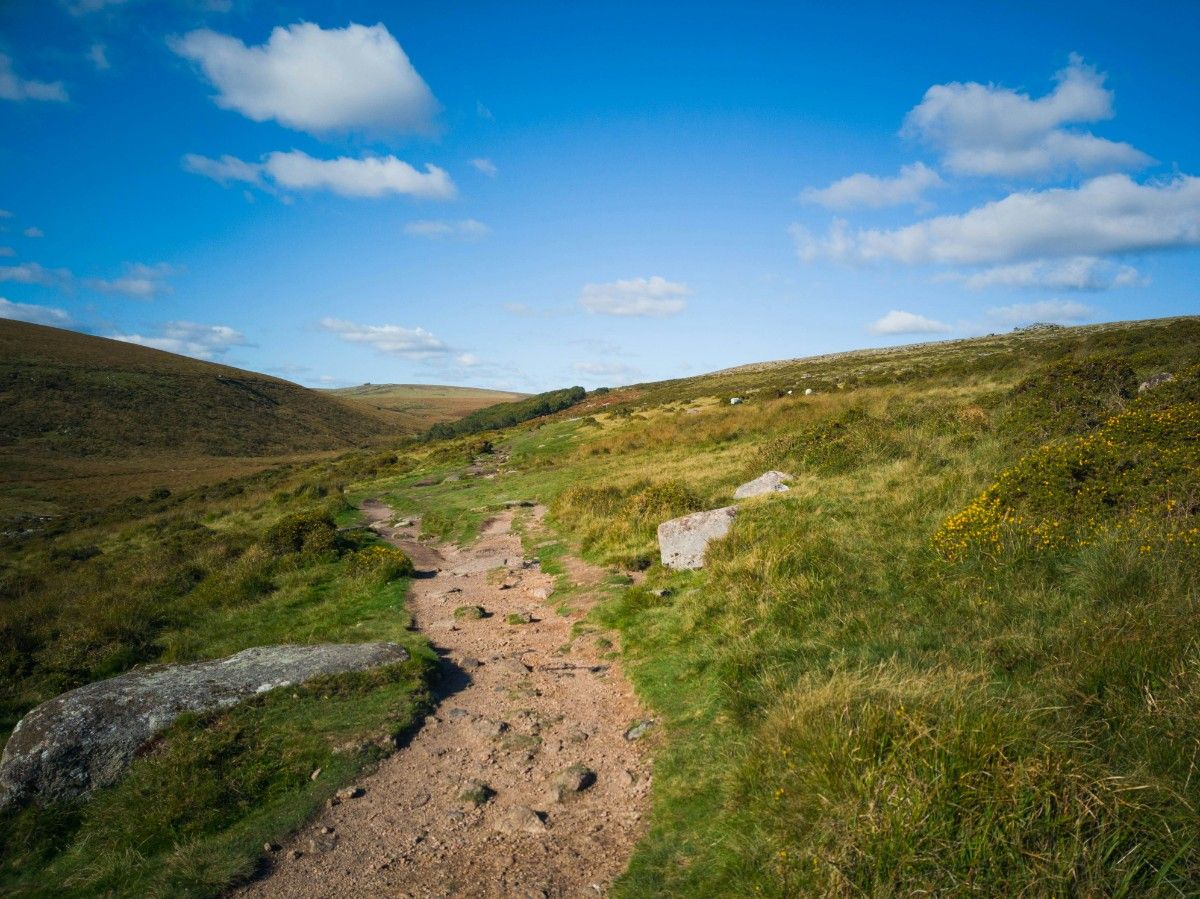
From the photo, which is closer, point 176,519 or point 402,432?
point 176,519

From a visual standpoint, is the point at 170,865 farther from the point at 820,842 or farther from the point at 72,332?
the point at 72,332

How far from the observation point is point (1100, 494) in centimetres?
823

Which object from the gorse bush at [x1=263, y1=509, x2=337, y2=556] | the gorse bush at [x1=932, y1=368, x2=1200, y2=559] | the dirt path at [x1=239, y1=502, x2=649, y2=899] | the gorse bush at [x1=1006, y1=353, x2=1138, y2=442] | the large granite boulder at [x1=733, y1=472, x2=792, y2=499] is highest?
the gorse bush at [x1=1006, y1=353, x2=1138, y2=442]

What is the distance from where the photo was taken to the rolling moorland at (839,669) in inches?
145

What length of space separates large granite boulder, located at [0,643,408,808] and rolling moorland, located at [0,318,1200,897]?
297mm

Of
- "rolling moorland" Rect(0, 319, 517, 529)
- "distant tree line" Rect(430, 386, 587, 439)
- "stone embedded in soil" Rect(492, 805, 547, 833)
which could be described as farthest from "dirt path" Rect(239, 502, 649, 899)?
"distant tree line" Rect(430, 386, 587, 439)

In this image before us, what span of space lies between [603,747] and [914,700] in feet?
12.6

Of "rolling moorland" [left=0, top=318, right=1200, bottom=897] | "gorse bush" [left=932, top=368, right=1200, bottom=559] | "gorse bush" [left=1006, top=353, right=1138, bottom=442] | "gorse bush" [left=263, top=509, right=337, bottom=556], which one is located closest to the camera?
"rolling moorland" [left=0, top=318, right=1200, bottom=897]

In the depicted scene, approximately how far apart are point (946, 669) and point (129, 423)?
321ft

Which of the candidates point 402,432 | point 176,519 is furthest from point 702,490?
point 402,432

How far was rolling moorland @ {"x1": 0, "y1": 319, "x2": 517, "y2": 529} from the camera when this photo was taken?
55.0m

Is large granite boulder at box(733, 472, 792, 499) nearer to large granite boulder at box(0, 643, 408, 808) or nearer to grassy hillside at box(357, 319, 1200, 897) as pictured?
grassy hillside at box(357, 319, 1200, 897)

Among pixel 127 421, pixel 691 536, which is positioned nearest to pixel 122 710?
pixel 691 536

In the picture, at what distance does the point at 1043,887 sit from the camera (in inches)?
128
